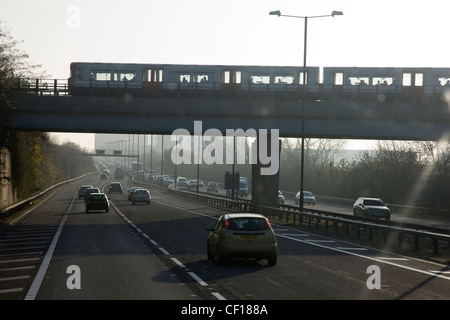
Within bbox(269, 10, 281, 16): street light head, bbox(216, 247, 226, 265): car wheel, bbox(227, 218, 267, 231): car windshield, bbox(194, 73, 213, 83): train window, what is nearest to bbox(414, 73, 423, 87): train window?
bbox(194, 73, 213, 83): train window

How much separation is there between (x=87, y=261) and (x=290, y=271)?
233 inches

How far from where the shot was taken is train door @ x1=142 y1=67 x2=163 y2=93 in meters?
52.8

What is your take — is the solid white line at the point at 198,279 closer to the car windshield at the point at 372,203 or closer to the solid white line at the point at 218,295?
the solid white line at the point at 218,295

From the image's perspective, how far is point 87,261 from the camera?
20031 mm

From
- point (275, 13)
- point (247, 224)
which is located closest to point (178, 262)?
point (247, 224)

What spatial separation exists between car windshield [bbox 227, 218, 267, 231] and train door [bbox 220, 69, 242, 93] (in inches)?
1331

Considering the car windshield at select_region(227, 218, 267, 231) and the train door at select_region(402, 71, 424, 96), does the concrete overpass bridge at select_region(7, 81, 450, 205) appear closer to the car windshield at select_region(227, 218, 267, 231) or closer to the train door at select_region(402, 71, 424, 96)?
the train door at select_region(402, 71, 424, 96)

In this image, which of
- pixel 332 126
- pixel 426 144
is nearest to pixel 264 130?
pixel 332 126

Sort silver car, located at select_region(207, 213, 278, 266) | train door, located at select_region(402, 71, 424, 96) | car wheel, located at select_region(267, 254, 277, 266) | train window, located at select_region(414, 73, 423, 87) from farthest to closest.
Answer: train window, located at select_region(414, 73, 423, 87)
train door, located at select_region(402, 71, 424, 96)
car wheel, located at select_region(267, 254, 277, 266)
silver car, located at select_region(207, 213, 278, 266)

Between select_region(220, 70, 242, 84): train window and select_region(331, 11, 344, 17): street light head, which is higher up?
select_region(331, 11, 344, 17): street light head

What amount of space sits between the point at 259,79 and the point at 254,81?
41 centimetres

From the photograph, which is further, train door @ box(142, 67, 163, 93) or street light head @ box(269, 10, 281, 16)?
train door @ box(142, 67, 163, 93)

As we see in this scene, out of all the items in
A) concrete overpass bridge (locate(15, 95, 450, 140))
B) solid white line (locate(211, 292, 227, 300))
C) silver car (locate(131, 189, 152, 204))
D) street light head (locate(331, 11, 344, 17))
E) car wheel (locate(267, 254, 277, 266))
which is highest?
street light head (locate(331, 11, 344, 17))

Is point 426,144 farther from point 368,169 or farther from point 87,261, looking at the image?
point 87,261
